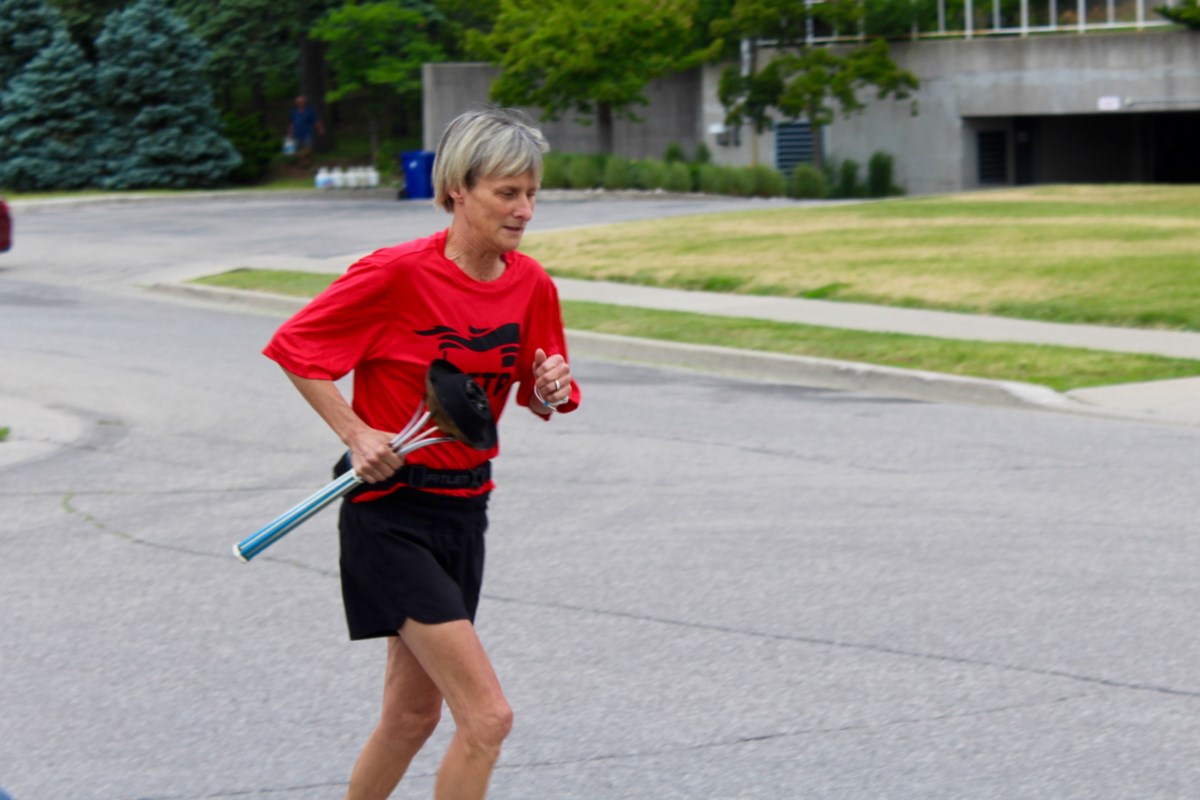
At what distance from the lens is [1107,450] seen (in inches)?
409

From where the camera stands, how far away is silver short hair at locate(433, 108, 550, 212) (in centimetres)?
388

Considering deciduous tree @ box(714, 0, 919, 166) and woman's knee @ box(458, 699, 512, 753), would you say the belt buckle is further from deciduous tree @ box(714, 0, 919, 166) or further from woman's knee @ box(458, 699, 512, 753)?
deciduous tree @ box(714, 0, 919, 166)

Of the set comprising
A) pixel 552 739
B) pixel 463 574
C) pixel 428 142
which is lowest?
pixel 552 739

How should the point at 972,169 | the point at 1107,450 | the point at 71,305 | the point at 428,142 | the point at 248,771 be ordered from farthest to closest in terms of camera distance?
the point at 428,142
the point at 972,169
the point at 71,305
the point at 1107,450
the point at 248,771

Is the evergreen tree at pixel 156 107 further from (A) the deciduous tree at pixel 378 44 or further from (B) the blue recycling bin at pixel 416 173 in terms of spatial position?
(B) the blue recycling bin at pixel 416 173

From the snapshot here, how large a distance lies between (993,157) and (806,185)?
20.2ft

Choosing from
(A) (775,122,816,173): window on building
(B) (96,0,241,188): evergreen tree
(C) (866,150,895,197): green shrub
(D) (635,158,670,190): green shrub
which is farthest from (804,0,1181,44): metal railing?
(B) (96,0,241,188): evergreen tree

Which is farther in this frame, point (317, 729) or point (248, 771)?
point (317, 729)

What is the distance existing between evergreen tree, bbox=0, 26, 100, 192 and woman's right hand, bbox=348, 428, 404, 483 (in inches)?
1574

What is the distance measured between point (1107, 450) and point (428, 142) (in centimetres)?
3391

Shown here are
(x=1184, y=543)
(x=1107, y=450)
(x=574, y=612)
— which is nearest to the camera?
(x=574, y=612)

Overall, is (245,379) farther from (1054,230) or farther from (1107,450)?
(1054,230)

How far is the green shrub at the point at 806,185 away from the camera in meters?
37.3

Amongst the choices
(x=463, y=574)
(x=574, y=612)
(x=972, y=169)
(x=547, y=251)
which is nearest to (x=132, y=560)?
(x=574, y=612)
